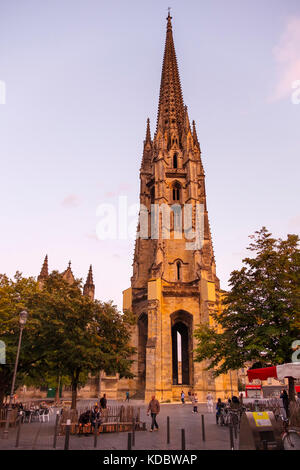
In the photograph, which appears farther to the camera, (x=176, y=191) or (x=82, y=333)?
(x=176, y=191)

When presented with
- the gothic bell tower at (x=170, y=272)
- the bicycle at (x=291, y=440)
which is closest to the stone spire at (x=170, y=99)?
the gothic bell tower at (x=170, y=272)

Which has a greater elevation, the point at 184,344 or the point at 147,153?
the point at 147,153

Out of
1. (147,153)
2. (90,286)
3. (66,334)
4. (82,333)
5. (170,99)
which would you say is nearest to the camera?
(82,333)

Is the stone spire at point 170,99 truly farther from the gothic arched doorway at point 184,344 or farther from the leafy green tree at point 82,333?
the leafy green tree at point 82,333

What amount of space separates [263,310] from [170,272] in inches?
911

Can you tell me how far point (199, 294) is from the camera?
122 feet

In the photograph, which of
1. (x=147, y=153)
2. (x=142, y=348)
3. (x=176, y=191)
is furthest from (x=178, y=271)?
(x=147, y=153)

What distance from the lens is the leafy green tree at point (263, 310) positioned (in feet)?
53.7

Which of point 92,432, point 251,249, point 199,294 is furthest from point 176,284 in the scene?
point 92,432

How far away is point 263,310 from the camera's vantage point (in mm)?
17359

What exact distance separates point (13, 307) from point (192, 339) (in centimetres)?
2152

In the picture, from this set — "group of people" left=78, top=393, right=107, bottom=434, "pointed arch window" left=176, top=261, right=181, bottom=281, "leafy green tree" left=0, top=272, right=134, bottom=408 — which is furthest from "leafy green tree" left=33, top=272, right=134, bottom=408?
"pointed arch window" left=176, top=261, right=181, bottom=281

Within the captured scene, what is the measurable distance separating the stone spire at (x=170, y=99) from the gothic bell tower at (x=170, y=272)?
255 millimetres

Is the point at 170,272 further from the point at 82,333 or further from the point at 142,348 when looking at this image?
the point at 82,333
